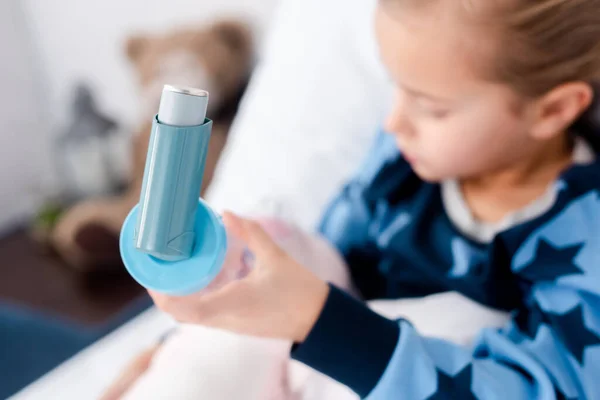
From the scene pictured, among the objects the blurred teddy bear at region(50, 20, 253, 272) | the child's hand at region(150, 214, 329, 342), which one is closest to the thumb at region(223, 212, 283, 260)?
the child's hand at region(150, 214, 329, 342)

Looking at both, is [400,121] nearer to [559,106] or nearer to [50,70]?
[559,106]

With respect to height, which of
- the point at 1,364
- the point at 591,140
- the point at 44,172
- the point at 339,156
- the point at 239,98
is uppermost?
the point at 591,140

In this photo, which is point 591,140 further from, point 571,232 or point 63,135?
point 63,135

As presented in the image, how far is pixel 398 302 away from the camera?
0.53m

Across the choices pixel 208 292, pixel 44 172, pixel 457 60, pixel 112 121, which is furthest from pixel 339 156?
pixel 44 172

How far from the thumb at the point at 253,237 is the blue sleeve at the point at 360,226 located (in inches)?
10.2

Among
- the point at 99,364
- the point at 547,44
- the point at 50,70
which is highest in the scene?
the point at 547,44

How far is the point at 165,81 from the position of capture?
1018 mm

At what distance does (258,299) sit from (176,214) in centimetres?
10

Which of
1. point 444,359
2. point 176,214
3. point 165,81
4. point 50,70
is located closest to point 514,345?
point 444,359

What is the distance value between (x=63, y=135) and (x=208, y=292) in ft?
3.63

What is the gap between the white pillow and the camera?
0.65 metres

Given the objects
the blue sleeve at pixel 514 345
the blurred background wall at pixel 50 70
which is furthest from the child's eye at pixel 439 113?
the blurred background wall at pixel 50 70

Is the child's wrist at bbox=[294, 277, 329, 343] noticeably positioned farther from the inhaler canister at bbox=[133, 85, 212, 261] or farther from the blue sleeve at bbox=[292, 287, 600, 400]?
the inhaler canister at bbox=[133, 85, 212, 261]
